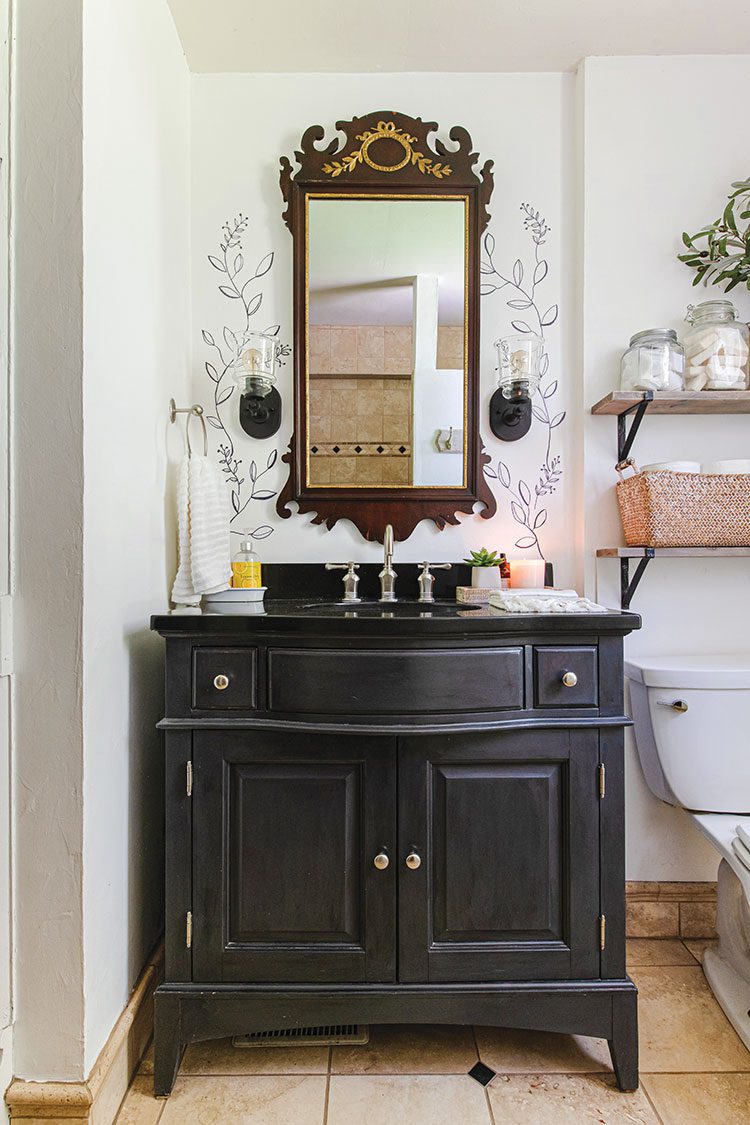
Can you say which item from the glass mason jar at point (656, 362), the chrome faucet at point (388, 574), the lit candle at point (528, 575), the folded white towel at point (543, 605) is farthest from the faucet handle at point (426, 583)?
the glass mason jar at point (656, 362)

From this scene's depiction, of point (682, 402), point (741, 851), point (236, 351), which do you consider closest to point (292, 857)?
point (741, 851)

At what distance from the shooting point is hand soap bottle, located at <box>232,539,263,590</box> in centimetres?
169

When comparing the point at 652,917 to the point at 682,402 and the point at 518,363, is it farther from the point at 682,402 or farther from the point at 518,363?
the point at 518,363

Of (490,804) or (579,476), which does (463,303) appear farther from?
(490,804)

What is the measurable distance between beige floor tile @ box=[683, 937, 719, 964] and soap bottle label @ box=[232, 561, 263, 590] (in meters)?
1.47

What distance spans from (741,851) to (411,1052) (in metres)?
0.80

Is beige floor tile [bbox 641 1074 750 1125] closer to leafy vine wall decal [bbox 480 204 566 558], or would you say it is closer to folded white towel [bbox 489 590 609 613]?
folded white towel [bbox 489 590 609 613]

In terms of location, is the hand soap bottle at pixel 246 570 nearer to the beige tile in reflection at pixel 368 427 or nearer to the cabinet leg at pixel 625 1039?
the beige tile in reflection at pixel 368 427

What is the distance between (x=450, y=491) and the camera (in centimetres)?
182

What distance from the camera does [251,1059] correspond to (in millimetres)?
1357

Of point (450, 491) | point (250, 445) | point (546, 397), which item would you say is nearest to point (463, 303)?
point (546, 397)

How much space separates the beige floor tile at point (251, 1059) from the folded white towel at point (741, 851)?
942 mm

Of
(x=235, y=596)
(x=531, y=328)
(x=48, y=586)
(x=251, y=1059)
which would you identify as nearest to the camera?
(x=48, y=586)

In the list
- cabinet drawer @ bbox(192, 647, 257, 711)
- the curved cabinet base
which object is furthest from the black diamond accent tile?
cabinet drawer @ bbox(192, 647, 257, 711)
